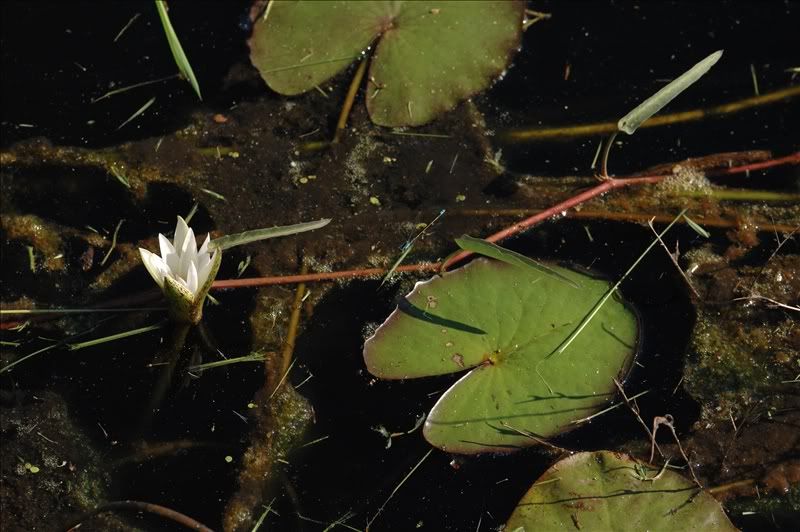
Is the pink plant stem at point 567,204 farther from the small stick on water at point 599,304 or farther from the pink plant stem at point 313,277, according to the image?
the small stick on water at point 599,304

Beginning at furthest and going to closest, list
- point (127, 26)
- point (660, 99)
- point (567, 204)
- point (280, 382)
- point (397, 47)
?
point (127, 26) < point (397, 47) < point (567, 204) < point (280, 382) < point (660, 99)

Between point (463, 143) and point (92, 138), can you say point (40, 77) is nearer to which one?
point (92, 138)

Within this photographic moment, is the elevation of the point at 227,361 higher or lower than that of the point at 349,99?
lower

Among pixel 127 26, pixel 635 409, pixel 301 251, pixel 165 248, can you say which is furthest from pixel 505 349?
pixel 127 26

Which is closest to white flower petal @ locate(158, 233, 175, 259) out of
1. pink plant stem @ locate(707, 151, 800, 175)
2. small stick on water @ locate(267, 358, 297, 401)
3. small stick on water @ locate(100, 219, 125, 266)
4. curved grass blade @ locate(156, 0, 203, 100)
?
small stick on water @ locate(100, 219, 125, 266)

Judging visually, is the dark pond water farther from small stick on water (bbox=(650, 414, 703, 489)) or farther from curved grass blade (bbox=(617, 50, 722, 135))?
curved grass blade (bbox=(617, 50, 722, 135))

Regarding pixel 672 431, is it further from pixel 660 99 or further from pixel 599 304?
pixel 660 99

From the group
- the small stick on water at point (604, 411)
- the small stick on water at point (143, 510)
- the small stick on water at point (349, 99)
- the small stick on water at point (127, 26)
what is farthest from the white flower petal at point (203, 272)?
the small stick on water at point (127, 26)
